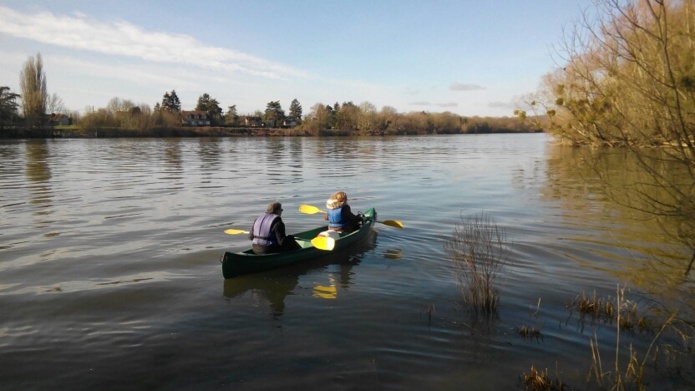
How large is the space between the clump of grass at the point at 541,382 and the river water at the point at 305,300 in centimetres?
17

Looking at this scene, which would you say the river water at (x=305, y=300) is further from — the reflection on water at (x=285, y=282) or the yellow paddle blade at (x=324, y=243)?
the yellow paddle blade at (x=324, y=243)

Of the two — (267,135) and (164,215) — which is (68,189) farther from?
(267,135)

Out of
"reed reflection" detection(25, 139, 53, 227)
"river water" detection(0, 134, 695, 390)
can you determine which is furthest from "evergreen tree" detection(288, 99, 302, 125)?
"river water" detection(0, 134, 695, 390)

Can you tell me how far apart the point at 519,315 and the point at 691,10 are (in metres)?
4.51

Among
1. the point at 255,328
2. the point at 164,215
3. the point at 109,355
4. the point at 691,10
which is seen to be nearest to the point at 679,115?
the point at 691,10

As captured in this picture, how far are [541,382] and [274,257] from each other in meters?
5.55

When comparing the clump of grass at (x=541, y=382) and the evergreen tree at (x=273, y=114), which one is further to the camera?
the evergreen tree at (x=273, y=114)

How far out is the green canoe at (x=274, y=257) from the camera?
893 centimetres

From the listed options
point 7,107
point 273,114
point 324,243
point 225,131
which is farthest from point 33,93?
Result: point 324,243

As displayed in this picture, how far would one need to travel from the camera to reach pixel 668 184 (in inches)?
215

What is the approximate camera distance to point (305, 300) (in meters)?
8.16

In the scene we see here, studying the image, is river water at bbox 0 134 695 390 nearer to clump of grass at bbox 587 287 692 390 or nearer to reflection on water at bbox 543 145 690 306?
reflection on water at bbox 543 145 690 306

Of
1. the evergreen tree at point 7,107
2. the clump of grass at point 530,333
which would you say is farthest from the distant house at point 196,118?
the clump of grass at point 530,333

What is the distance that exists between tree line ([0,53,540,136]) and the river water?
70.3 metres
